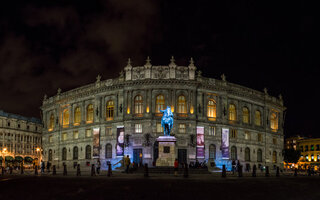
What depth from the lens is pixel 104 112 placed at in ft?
197

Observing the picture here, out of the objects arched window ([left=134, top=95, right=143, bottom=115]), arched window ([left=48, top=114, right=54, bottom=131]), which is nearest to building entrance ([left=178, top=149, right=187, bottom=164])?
arched window ([left=134, top=95, right=143, bottom=115])

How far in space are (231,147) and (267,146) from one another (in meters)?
10.3

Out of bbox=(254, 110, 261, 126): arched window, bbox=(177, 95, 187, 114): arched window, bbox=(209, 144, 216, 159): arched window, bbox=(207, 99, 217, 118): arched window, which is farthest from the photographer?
bbox=(254, 110, 261, 126): arched window

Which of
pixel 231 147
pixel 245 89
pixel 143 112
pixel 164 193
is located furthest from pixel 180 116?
pixel 164 193

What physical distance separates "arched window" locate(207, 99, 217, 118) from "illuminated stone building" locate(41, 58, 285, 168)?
6.4 inches

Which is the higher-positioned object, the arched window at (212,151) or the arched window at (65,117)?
the arched window at (65,117)

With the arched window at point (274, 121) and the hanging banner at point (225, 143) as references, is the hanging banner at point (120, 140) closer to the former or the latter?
the hanging banner at point (225, 143)

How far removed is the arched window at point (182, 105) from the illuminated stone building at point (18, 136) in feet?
160

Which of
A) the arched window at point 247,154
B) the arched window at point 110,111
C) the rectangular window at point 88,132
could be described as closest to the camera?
the arched window at point 110,111

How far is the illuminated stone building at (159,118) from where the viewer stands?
5438 centimetres

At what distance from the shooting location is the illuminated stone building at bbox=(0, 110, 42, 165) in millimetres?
90125

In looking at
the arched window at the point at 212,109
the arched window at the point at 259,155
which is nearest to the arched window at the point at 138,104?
the arched window at the point at 212,109

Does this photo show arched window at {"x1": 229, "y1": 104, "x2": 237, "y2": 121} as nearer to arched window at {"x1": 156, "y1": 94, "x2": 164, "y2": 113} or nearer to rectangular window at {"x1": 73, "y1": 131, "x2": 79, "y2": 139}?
arched window at {"x1": 156, "y1": 94, "x2": 164, "y2": 113}

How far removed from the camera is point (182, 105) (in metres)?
55.7
